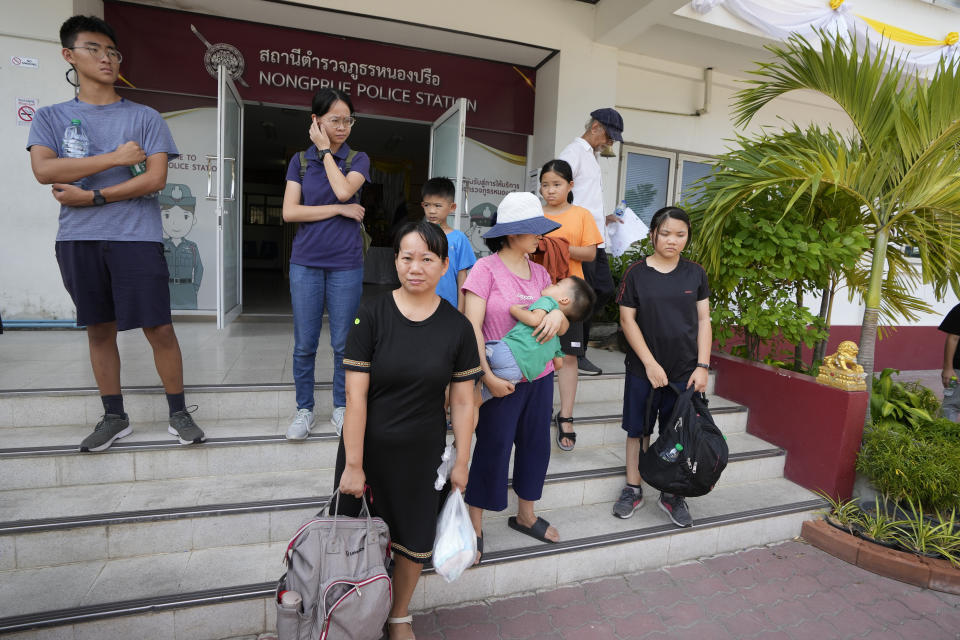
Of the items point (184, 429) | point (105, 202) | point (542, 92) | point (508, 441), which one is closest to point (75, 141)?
point (105, 202)

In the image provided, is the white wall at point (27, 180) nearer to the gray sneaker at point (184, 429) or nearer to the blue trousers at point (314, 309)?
the gray sneaker at point (184, 429)

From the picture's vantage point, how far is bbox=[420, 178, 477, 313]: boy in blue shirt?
294cm

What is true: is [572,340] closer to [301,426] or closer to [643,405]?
[643,405]

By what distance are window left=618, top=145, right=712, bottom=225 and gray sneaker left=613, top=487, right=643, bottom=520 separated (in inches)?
186

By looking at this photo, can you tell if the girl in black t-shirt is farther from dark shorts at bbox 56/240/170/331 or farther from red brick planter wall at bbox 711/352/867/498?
dark shorts at bbox 56/240/170/331

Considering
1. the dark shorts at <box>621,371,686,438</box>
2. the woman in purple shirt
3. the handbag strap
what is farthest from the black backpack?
the woman in purple shirt

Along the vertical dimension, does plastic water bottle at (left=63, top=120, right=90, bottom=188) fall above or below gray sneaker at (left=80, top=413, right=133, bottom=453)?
above

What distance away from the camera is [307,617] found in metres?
1.71

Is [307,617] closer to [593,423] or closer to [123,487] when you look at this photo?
[123,487]

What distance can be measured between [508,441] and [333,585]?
1.00 meters

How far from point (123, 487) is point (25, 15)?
4799 millimetres

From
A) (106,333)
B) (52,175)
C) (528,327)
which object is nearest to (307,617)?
(528,327)

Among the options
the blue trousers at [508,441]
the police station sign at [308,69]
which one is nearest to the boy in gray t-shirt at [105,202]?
the blue trousers at [508,441]

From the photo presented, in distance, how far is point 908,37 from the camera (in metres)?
6.49
